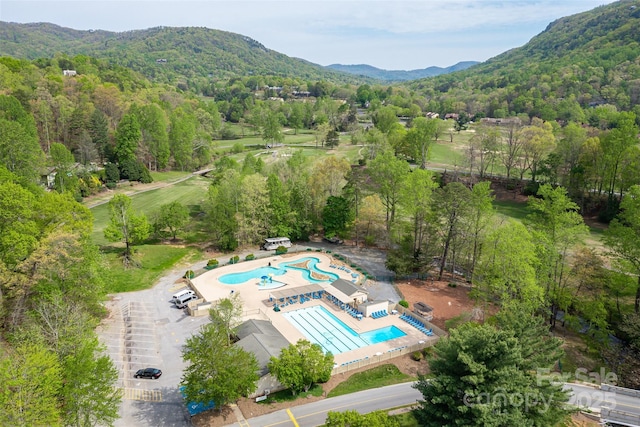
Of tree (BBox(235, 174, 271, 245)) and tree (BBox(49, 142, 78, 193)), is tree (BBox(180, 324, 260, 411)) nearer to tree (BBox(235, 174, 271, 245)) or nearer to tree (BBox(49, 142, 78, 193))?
tree (BBox(235, 174, 271, 245))

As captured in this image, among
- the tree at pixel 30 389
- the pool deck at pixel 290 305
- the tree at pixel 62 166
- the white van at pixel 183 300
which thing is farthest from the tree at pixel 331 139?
the tree at pixel 30 389

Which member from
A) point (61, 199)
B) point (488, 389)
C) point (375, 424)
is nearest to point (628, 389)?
point (488, 389)

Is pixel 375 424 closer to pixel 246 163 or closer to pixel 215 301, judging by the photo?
pixel 215 301

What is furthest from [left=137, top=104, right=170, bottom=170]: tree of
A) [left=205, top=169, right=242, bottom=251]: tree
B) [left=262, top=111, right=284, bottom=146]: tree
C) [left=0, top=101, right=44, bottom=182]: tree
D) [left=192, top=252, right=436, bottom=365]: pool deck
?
[left=192, top=252, right=436, bottom=365]: pool deck

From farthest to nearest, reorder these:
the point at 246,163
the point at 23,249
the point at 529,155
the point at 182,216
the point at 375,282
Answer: the point at 529,155 → the point at 246,163 → the point at 182,216 → the point at 375,282 → the point at 23,249

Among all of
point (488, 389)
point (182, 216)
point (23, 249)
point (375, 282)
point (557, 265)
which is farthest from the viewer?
point (182, 216)

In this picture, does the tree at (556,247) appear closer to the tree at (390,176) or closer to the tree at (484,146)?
the tree at (390,176)

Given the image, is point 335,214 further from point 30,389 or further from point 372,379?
point 30,389
